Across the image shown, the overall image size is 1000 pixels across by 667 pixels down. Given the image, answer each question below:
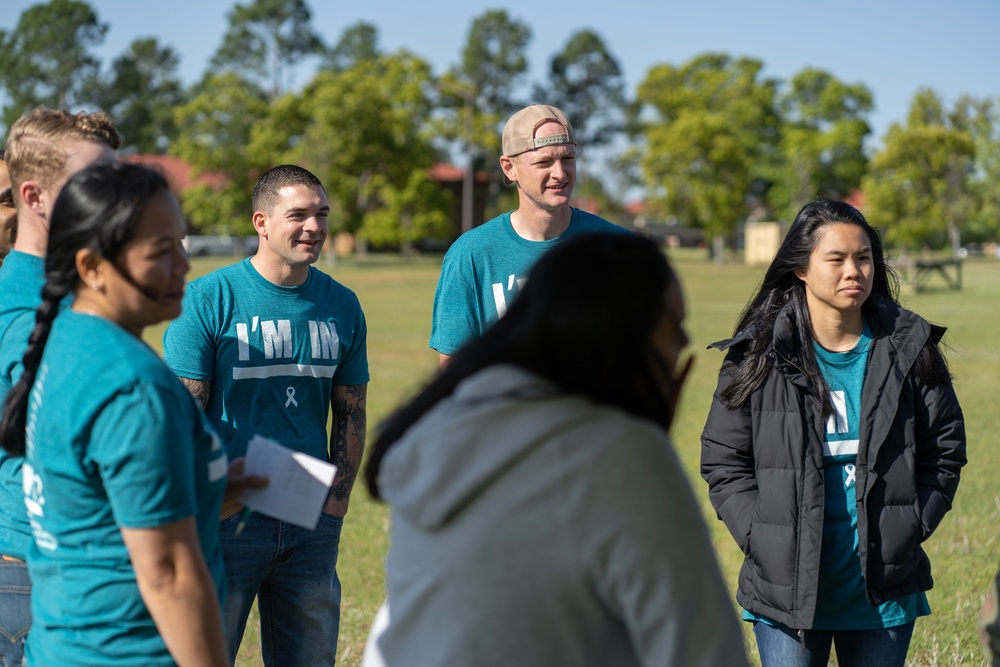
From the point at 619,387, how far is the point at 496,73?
89.9 m

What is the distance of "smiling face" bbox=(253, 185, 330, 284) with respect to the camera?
3.91 meters

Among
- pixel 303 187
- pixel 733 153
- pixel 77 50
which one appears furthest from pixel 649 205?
pixel 303 187

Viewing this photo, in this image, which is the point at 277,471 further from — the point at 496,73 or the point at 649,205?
the point at 496,73

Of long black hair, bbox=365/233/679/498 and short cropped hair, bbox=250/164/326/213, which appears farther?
short cropped hair, bbox=250/164/326/213

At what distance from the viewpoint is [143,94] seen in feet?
263

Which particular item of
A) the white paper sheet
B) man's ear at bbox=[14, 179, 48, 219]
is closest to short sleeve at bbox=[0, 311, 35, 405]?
man's ear at bbox=[14, 179, 48, 219]

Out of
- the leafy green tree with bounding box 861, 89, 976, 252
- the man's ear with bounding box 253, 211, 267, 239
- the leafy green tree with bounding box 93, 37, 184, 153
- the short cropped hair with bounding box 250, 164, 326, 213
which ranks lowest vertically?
the man's ear with bounding box 253, 211, 267, 239

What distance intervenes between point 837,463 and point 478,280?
173 cm

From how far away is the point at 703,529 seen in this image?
62.9 inches

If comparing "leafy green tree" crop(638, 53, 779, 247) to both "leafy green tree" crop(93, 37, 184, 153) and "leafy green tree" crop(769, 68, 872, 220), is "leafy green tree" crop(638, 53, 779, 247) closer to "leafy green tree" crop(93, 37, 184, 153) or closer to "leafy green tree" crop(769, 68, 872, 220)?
"leafy green tree" crop(769, 68, 872, 220)

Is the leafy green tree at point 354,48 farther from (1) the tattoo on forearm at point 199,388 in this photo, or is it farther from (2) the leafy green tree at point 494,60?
(1) the tattoo on forearm at point 199,388

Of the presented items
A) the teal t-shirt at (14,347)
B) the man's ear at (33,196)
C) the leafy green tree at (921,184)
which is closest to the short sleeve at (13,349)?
the teal t-shirt at (14,347)

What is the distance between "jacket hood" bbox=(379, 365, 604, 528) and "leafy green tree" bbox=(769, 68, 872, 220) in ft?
238

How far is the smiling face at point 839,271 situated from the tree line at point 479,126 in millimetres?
48441
